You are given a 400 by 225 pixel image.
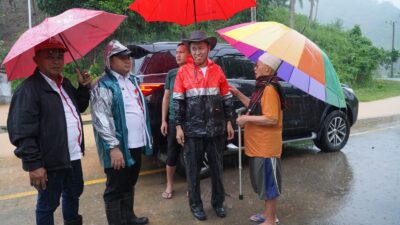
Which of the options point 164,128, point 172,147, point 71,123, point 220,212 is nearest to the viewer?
point 71,123

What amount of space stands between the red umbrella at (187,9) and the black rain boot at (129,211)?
2.09 meters

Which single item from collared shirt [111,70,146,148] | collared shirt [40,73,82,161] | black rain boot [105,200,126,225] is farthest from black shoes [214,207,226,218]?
collared shirt [40,73,82,161]

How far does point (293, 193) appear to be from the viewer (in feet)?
16.4

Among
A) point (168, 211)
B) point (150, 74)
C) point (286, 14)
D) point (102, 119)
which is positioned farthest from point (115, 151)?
point (286, 14)

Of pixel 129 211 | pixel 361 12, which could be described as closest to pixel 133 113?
pixel 129 211

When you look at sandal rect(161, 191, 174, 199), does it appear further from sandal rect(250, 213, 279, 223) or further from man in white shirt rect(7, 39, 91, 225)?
man in white shirt rect(7, 39, 91, 225)

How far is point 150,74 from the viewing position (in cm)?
492

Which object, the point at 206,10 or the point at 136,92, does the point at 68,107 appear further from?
the point at 206,10

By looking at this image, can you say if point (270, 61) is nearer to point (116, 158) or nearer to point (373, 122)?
point (116, 158)

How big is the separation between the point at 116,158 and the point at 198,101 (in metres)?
0.99

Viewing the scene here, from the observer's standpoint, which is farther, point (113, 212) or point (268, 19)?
point (268, 19)

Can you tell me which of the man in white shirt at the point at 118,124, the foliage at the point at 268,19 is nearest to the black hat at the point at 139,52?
the man in white shirt at the point at 118,124

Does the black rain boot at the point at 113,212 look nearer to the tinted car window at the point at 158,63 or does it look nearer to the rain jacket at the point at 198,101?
the rain jacket at the point at 198,101

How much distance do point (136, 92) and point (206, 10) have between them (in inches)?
63.6
